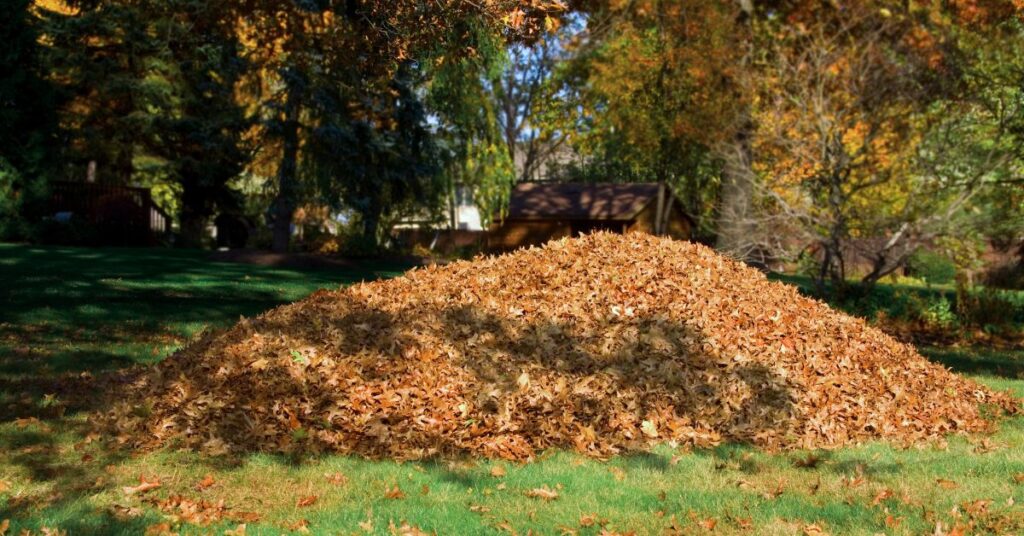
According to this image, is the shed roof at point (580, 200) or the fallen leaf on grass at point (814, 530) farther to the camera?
the shed roof at point (580, 200)

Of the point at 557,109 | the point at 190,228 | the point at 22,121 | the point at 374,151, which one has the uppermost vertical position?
the point at 557,109

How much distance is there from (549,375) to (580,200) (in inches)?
876

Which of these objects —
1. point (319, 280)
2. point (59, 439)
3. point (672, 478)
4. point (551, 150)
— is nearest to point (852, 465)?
point (672, 478)

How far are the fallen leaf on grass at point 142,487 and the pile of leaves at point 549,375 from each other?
30.8 inches

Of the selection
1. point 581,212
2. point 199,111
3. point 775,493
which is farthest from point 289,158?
point 775,493

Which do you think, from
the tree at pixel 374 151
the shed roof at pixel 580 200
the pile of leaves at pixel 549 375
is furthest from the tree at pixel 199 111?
the shed roof at pixel 580 200

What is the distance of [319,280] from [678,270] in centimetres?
1002

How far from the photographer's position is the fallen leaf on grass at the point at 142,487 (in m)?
5.32

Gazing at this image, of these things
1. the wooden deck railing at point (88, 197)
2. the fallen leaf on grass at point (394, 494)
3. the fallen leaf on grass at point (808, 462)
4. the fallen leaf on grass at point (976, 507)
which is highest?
the wooden deck railing at point (88, 197)

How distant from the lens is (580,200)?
29203mm

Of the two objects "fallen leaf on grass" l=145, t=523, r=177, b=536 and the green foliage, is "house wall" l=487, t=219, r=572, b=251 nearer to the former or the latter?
the green foliage

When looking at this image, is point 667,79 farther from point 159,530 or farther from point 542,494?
point 159,530

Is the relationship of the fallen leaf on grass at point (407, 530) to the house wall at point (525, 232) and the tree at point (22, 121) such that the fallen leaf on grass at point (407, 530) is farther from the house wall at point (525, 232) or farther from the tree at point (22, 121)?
the house wall at point (525, 232)

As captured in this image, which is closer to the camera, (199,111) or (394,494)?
(394,494)
